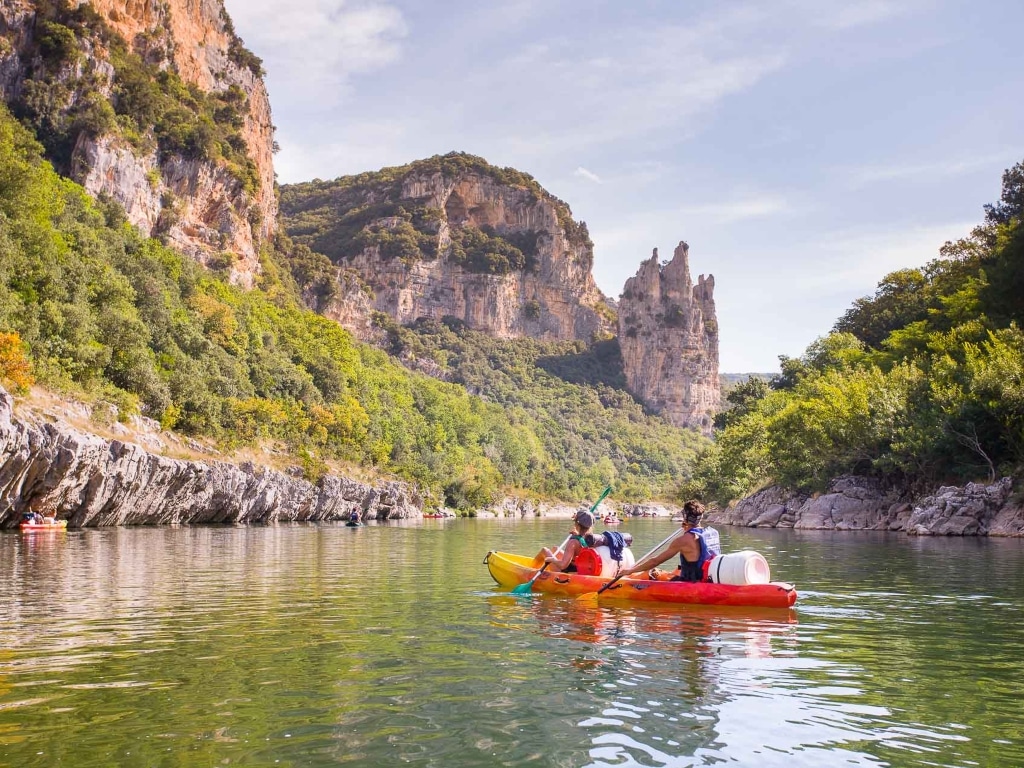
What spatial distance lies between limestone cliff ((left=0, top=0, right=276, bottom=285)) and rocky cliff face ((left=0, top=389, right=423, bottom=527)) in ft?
111

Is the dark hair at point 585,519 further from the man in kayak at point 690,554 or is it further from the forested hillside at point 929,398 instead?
the forested hillside at point 929,398

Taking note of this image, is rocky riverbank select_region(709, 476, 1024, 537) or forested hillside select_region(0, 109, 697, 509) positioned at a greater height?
forested hillside select_region(0, 109, 697, 509)

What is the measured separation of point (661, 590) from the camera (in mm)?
13062

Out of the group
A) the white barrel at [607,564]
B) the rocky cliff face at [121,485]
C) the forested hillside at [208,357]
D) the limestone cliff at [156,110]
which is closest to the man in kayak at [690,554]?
the white barrel at [607,564]

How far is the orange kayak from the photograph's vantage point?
40.8 feet

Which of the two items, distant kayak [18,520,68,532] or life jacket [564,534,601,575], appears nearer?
life jacket [564,534,601,575]

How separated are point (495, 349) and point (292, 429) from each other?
12077 centimetres

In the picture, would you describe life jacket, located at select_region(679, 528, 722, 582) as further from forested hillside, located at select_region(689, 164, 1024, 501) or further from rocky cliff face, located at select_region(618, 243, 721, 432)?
rocky cliff face, located at select_region(618, 243, 721, 432)

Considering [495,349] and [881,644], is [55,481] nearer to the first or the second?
[881,644]

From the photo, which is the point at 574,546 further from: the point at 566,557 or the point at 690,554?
the point at 690,554

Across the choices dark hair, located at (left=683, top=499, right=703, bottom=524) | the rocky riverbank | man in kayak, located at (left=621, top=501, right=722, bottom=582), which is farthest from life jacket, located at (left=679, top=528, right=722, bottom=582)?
the rocky riverbank

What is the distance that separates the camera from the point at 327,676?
311 inches

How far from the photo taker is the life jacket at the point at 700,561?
43.8 feet

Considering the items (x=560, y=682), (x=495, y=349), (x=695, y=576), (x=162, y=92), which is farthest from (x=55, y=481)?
(x=495, y=349)
